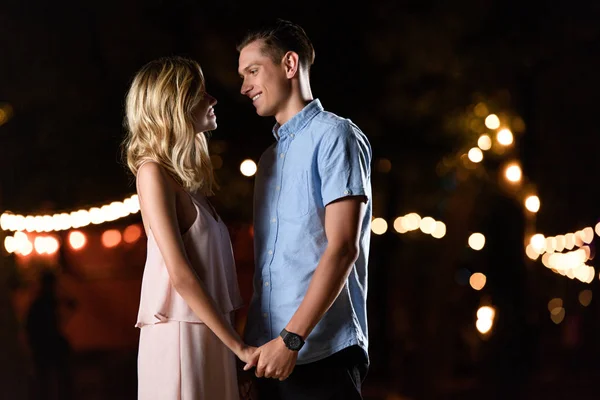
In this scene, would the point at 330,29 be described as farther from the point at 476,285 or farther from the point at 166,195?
the point at 166,195

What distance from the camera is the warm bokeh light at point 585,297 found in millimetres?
9188

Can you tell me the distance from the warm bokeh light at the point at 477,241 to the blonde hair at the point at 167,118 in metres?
4.23

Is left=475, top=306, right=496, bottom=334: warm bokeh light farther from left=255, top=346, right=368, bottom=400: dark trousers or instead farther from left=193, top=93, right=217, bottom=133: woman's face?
left=193, top=93, right=217, bottom=133: woman's face

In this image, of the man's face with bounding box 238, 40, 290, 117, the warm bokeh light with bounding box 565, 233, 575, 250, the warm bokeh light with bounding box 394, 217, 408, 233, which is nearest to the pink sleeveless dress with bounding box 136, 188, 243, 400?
the man's face with bounding box 238, 40, 290, 117

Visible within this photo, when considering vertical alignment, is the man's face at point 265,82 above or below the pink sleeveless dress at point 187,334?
above

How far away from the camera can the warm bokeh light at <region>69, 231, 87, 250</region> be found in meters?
6.07

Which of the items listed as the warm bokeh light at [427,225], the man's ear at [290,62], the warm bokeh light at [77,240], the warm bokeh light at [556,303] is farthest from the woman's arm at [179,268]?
the warm bokeh light at [556,303]

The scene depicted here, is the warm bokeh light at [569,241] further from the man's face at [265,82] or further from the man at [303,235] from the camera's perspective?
the man's face at [265,82]

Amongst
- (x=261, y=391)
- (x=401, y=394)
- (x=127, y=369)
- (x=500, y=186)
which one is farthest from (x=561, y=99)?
(x=261, y=391)

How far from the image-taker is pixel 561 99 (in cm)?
728

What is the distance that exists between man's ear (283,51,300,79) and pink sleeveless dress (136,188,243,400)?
1.40 feet

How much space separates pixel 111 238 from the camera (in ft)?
21.5

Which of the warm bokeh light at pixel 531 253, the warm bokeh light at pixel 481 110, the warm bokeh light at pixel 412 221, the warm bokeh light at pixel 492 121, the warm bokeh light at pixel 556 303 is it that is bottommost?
the warm bokeh light at pixel 556 303

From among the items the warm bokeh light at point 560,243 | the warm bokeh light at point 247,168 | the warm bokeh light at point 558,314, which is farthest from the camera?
the warm bokeh light at point 558,314
